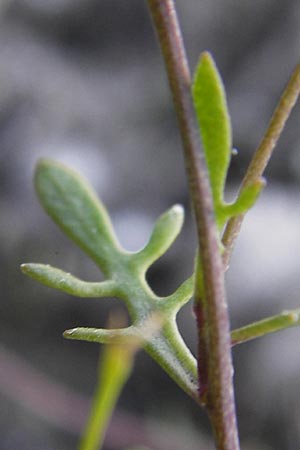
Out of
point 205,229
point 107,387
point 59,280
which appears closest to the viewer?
point 107,387

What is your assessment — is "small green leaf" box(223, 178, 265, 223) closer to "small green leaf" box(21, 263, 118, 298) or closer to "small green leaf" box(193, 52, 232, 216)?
"small green leaf" box(193, 52, 232, 216)

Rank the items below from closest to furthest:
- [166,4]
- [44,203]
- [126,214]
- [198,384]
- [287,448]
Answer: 1. [166,4]
2. [198,384]
3. [44,203]
4. [287,448]
5. [126,214]

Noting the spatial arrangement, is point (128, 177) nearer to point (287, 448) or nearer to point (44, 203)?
point (287, 448)

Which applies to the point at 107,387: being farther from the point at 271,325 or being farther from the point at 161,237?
the point at 161,237

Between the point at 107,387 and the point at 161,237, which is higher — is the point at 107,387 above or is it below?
below

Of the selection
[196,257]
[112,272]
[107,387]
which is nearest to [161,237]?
[112,272]

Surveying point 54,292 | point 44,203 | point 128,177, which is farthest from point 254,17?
point 44,203
